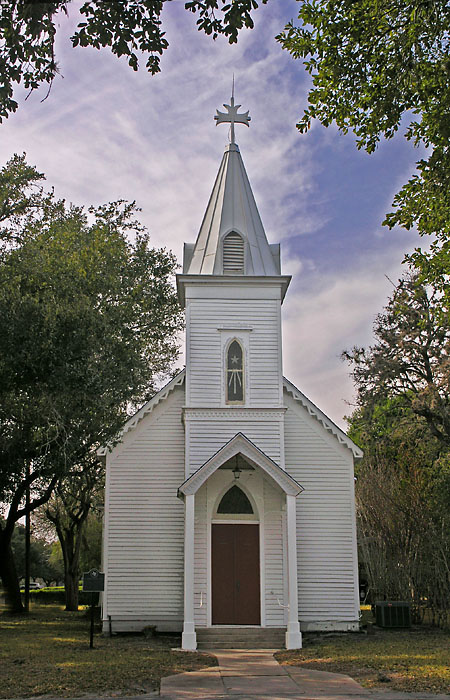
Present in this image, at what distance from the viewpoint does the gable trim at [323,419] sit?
20.3 m

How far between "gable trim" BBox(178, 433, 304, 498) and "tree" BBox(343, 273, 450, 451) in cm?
991

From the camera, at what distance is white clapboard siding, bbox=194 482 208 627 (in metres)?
18.6

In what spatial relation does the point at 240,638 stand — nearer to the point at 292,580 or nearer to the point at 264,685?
the point at 292,580

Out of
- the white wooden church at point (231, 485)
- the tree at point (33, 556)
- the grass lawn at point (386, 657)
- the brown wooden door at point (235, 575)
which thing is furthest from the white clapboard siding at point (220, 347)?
the tree at point (33, 556)

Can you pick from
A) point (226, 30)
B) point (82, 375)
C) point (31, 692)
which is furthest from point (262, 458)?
point (226, 30)

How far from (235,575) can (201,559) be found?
3.32ft

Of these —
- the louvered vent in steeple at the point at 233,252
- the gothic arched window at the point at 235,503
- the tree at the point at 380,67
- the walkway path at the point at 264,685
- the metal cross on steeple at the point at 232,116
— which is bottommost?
the walkway path at the point at 264,685

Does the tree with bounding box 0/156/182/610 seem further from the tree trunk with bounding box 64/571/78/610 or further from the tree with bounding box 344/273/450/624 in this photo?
the tree trunk with bounding box 64/571/78/610

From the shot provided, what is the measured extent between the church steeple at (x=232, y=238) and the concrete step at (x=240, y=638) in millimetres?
9648

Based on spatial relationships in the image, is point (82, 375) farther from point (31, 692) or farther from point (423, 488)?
point (423, 488)

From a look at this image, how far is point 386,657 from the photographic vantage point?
14.2 meters

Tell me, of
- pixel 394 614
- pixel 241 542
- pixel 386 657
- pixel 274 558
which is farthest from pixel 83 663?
pixel 394 614

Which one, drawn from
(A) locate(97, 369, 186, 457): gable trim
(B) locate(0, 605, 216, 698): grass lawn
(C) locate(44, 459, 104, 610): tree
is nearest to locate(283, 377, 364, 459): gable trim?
(A) locate(97, 369, 186, 457): gable trim

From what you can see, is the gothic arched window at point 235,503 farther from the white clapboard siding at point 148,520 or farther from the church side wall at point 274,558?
the white clapboard siding at point 148,520
